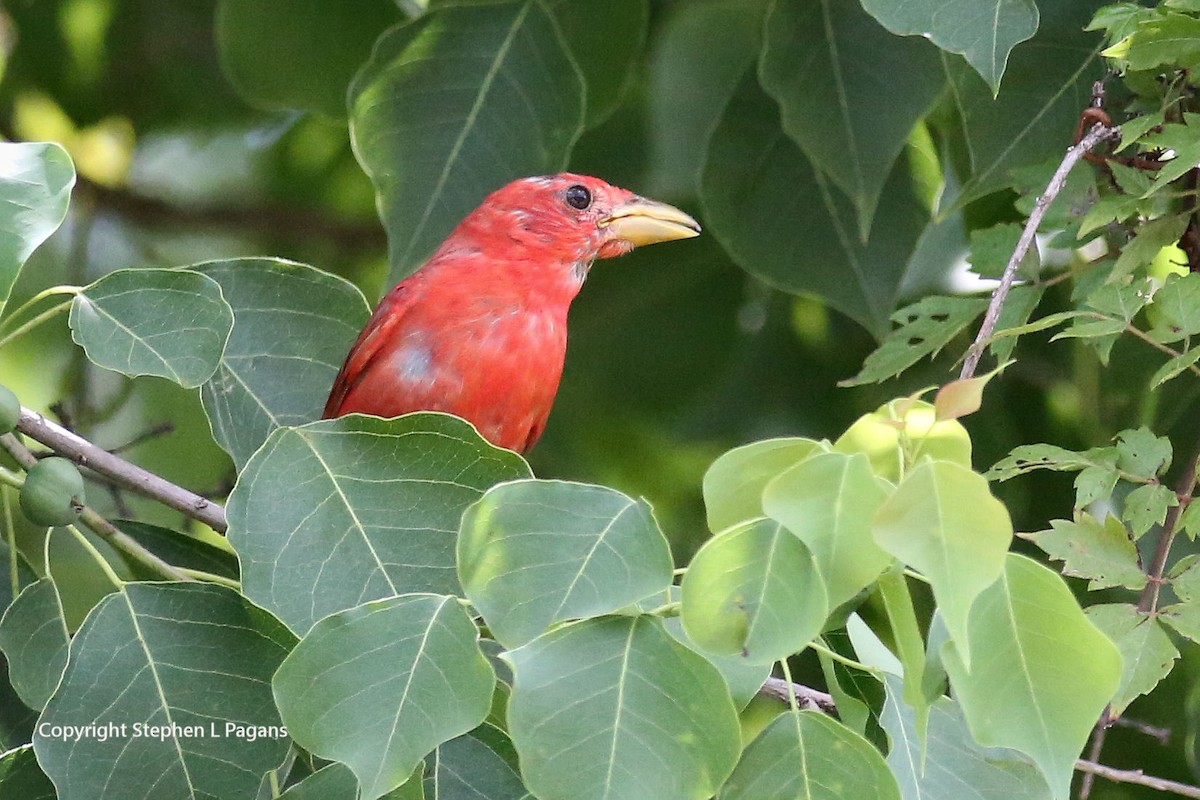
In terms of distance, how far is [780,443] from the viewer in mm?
1493

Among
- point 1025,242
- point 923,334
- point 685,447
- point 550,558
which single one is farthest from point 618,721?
point 685,447

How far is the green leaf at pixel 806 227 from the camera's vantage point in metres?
3.50

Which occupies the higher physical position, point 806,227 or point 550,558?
point 550,558

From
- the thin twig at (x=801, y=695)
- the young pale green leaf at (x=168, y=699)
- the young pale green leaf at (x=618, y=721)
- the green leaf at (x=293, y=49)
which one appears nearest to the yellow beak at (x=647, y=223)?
the green leaf at (x=293, y=49)

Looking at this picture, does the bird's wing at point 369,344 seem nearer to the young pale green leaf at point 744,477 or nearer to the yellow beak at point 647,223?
the yellow beak at point 647,223

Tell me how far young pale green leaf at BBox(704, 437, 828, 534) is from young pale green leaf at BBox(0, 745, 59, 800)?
116 centimetres

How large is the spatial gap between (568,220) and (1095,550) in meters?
2.22

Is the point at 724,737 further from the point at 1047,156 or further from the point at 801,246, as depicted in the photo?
the point at 801,246

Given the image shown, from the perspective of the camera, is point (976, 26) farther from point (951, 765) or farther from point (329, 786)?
point (329, 786)

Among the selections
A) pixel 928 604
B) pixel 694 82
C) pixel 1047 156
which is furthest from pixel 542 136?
pixel 928 604

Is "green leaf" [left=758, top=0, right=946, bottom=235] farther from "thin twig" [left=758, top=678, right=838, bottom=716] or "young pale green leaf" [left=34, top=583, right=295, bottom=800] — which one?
"young pale green leaf" [left=34, top=583, right=295, bottom=800]

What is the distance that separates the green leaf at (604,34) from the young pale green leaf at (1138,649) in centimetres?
211

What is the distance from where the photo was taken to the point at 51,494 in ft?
6.88

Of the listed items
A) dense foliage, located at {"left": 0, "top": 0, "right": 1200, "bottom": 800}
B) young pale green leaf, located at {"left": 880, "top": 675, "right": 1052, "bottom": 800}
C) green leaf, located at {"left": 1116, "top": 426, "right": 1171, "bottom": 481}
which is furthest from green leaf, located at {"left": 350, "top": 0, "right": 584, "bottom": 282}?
young pale green leaf, located at {"left": 880, "top": 675, "right": 1052, "bottom": 800}
